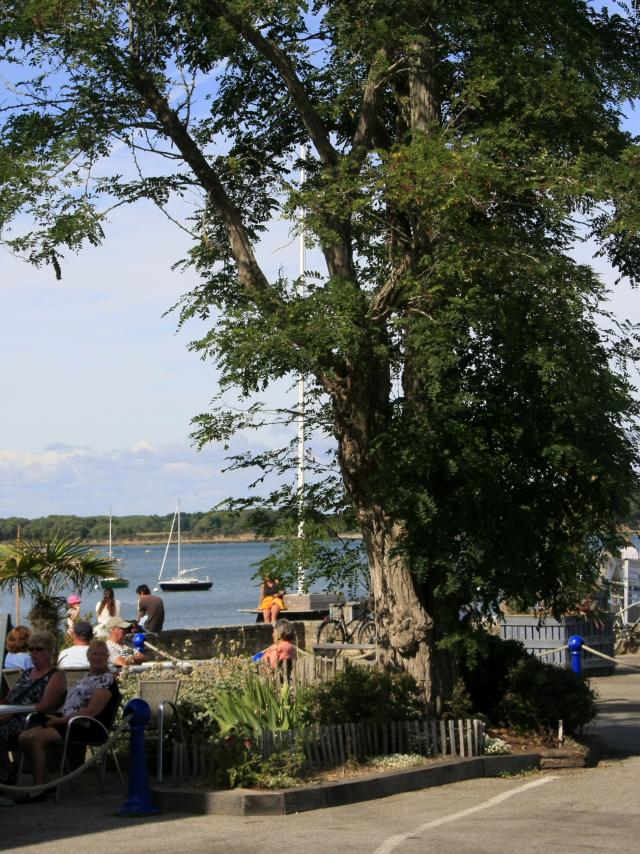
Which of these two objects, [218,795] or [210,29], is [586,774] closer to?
[218,795]

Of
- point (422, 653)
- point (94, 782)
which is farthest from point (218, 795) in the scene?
point (422, 653)

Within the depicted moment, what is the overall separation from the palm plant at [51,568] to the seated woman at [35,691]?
8.49 m

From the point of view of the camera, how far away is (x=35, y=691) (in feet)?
38.5

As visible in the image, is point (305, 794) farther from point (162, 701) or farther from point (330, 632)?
point (330, 632)

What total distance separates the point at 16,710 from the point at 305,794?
259 cm

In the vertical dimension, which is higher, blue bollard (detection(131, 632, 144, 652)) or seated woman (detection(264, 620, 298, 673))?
blue bollard (detection(131, 632, 144, 652))

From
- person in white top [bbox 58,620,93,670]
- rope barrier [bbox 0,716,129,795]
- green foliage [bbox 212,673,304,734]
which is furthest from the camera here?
person in white top [bbox 58,620,93,670]

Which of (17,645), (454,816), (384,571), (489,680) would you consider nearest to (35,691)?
(17,645)

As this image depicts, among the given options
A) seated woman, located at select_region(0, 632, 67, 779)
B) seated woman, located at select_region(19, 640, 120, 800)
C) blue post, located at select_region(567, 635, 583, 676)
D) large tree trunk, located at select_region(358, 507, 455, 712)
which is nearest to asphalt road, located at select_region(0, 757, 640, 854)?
seated woman, located at select_region(19, 640, 120, 800)

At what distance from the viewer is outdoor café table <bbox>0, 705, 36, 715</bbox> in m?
11.2

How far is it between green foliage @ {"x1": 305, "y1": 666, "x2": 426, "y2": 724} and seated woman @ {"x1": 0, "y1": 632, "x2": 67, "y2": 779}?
2392 mm

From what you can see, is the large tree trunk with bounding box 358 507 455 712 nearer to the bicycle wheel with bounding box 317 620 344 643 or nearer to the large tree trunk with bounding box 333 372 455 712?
the large tree trunk with bounding box 333 372 455 712

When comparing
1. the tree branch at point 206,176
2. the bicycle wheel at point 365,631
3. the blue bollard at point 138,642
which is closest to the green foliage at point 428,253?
the tree branch at point 206,176

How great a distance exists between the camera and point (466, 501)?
1323cm
